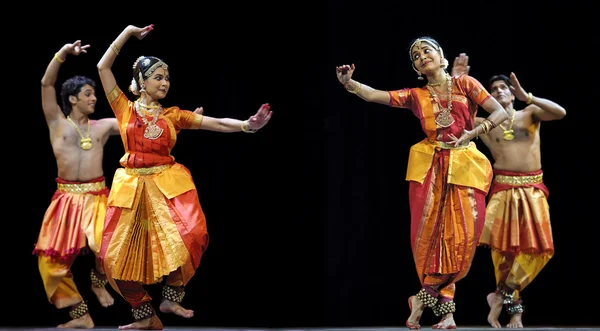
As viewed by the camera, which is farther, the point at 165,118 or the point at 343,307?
the point at 343,307

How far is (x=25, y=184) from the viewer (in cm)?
577

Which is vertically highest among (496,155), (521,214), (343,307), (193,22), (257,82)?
(193,22)

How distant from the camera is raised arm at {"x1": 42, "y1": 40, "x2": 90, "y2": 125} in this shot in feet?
16.4

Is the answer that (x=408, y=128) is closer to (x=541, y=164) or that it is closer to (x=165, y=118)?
(x=541, y=164)


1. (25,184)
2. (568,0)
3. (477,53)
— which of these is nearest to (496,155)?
(477,53)

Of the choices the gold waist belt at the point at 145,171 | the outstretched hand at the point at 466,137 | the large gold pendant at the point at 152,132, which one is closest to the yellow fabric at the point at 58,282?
the gold waist belt at the point at 145,171

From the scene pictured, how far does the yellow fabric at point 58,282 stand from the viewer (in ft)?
17.0

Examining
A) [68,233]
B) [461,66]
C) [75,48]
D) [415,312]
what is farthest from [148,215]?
[461,66]

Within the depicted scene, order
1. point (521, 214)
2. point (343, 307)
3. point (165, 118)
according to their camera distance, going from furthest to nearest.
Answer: point (343, 307) < point (521, 214) < point (165, 118)

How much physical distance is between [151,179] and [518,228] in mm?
2046

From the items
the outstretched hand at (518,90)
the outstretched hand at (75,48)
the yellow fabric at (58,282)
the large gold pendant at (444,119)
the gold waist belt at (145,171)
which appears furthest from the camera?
the yellow fabric at (58,282)

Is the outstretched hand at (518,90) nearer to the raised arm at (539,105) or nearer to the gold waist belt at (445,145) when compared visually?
the raised arm at (539,105)

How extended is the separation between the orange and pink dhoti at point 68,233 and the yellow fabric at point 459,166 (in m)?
1.76

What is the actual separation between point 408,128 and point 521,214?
929 millimetres
